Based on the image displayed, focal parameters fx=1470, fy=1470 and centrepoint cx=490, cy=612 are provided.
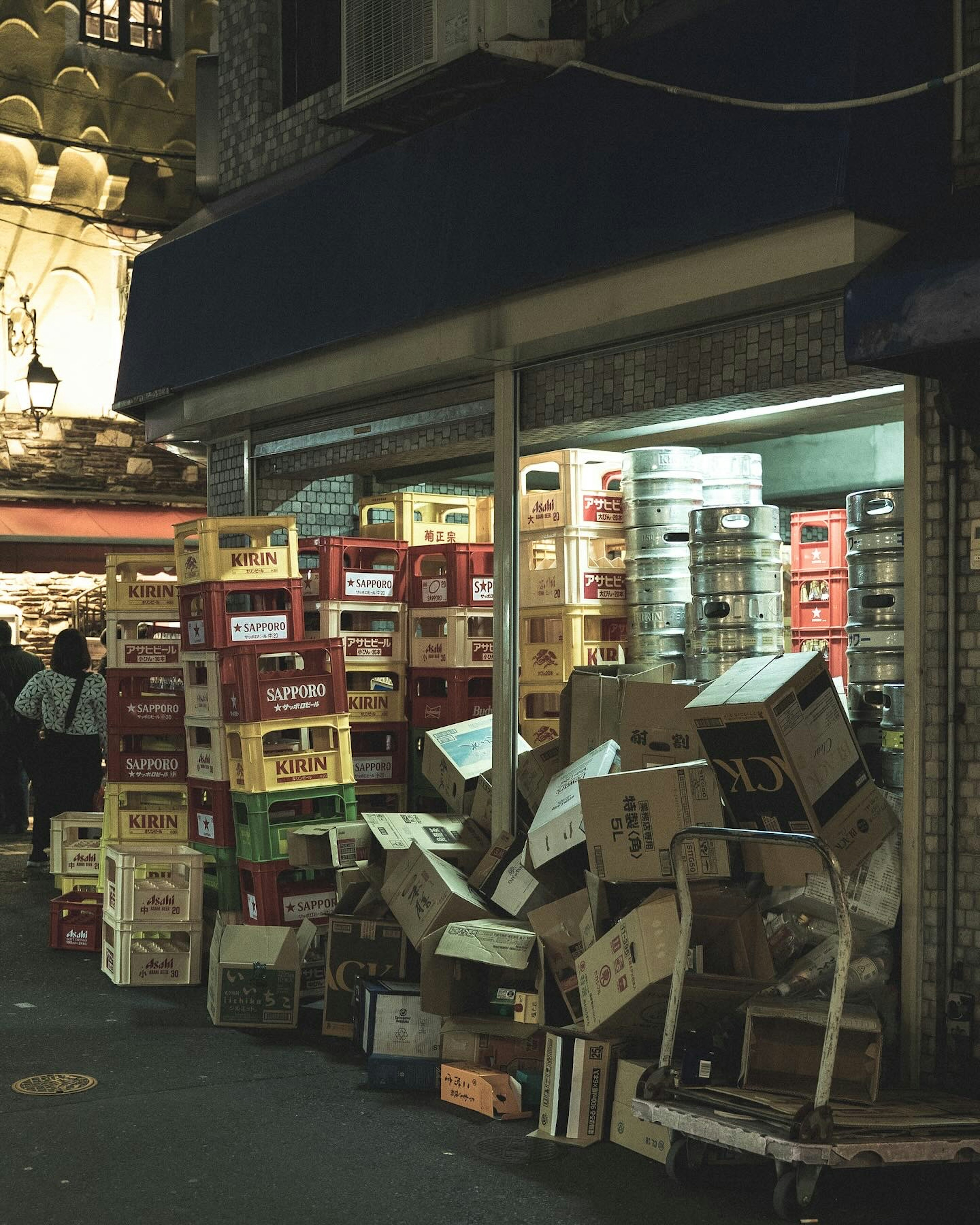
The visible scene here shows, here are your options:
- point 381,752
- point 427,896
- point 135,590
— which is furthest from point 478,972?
point 135,590

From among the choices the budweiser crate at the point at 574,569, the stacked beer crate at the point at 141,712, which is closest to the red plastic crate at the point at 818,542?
the budweiser crate at the point at 574,569

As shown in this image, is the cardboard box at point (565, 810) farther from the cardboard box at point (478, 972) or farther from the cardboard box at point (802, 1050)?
the cardboard box at point (802, 1050)

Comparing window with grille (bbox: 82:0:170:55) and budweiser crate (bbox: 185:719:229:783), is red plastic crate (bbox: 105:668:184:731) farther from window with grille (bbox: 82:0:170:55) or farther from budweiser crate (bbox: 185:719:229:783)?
window with grille (bbox: 82:0:170:55)

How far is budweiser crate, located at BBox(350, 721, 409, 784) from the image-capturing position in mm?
8914

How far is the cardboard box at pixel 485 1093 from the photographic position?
226 inches

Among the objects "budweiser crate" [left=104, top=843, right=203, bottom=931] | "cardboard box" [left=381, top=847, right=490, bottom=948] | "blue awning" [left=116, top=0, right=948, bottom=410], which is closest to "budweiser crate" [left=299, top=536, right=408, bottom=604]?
"blue awning" [left=116, top=0, right=948, bottom=410]

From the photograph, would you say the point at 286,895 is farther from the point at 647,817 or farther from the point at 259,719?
the point at 647,817

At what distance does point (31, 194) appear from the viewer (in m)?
16.6

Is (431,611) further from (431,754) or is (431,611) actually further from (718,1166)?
(718,1166)

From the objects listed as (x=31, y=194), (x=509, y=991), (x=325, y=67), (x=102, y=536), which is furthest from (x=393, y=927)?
(x=31, y=194)

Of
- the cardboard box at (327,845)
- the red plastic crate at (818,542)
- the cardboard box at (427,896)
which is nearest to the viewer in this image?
the cardboard box at (427,896)

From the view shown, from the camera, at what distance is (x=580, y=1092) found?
5457 mm

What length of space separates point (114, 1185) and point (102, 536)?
1271 centimetres

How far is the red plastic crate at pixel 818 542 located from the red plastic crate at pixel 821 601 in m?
0.05
